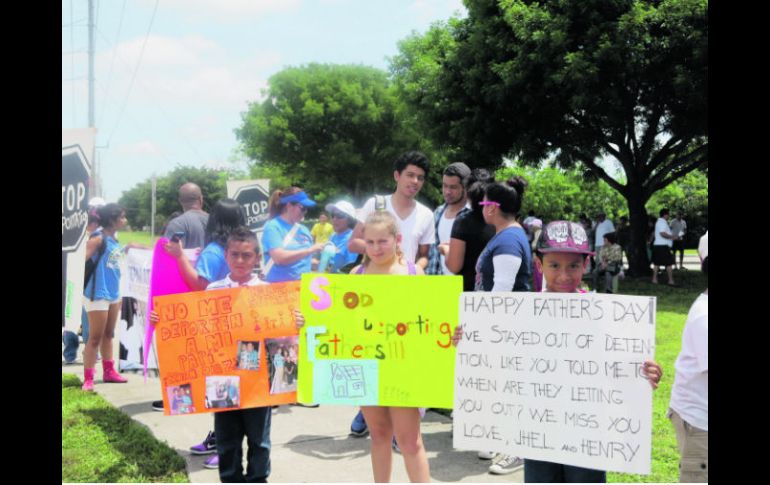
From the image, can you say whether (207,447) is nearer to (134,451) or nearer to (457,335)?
(134,451)

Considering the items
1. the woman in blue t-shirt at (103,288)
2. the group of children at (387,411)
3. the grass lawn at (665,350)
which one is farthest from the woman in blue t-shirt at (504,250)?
the woman in blue t-shirt at (103,288)

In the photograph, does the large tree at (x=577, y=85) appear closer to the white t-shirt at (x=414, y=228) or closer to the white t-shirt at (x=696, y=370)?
the white t-shirt at (x=414, y=228)

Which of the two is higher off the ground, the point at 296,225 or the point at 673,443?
the point at 296,225

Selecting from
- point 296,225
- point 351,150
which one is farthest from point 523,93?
point 351,150

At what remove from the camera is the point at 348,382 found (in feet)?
10.8

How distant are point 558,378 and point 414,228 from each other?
199cm

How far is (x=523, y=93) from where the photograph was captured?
53.0 feet

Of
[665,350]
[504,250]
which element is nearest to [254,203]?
[665,350]

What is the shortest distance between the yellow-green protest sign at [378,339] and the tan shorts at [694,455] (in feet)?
3.34

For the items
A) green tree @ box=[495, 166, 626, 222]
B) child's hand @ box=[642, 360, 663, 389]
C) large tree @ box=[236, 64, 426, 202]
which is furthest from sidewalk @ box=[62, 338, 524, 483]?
large tree @ box=[236, 64, 426, 202]
